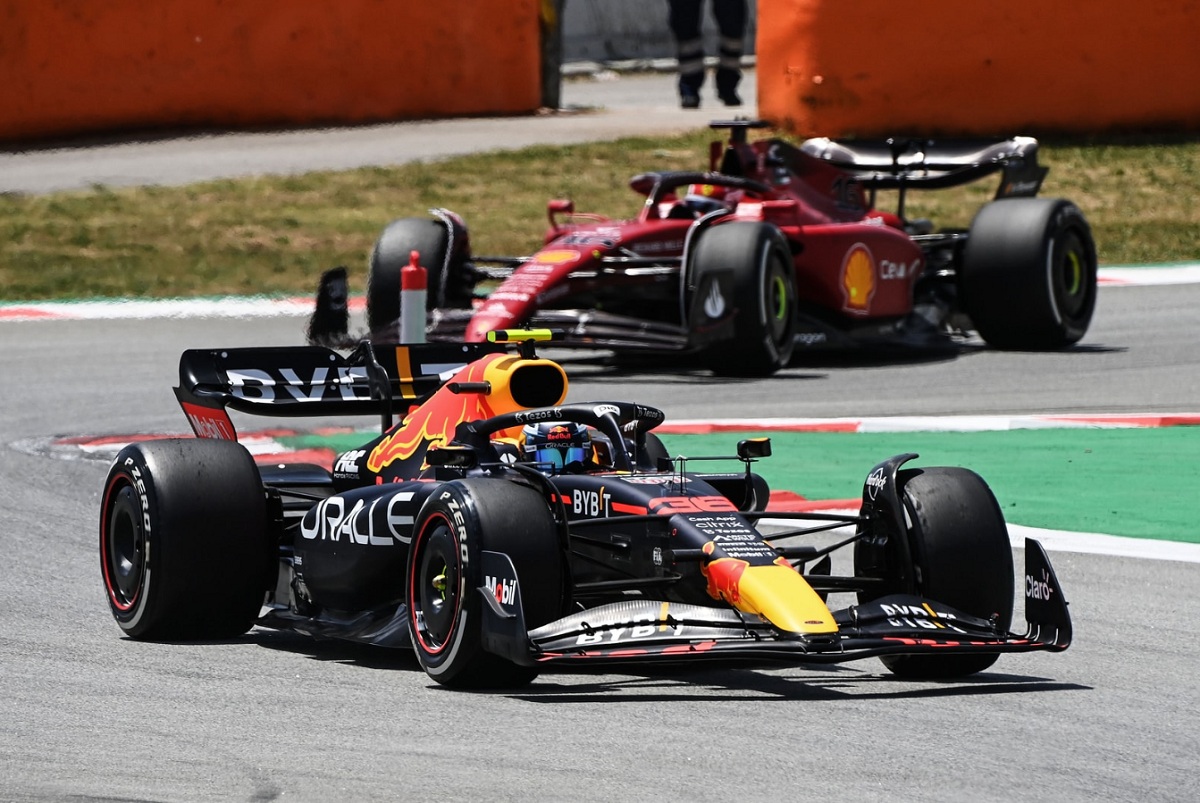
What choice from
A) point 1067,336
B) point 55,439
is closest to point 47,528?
point 55,439

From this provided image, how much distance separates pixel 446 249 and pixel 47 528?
20.2 ft

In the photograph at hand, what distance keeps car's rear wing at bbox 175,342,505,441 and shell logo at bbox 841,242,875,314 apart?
23.7 ft

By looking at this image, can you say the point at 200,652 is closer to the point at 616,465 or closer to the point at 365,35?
the point at 616,465

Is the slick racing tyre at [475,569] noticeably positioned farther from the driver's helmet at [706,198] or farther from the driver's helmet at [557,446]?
the driver's helmet at [706,198]

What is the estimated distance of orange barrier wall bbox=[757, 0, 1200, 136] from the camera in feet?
76.0

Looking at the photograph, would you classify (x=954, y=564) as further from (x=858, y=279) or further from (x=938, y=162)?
(x=938, y=162)

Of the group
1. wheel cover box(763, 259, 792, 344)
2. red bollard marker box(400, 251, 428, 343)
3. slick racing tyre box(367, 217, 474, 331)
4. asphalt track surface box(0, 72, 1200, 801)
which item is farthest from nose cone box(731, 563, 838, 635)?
slick racing tyre box(367, 217, 474, 331)

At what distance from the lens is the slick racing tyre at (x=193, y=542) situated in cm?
734

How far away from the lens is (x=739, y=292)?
14445 mm

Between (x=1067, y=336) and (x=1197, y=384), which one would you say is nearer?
(x=1197, y=384)

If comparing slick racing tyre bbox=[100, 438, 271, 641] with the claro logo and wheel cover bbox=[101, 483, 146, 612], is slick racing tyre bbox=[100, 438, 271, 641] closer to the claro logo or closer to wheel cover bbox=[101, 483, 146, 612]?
wheel cover bbox=[101, 483, 146, 612]

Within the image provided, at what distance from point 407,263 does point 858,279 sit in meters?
3.12

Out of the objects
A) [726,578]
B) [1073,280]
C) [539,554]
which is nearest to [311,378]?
[539,554]

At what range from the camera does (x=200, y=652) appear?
7332 millimetres
